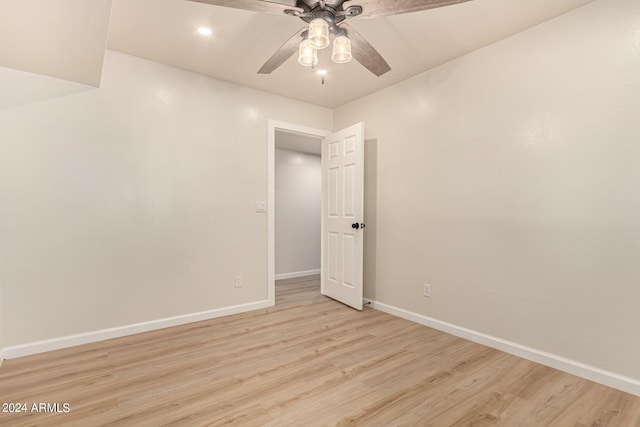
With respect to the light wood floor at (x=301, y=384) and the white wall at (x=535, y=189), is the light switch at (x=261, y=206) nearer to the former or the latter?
the light wood floor at (x=301, y=384)

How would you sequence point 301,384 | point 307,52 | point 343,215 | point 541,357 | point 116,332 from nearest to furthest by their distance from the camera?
point 307,52 → point 301,384 → point 541,357 → point 116,332 → point 343,215

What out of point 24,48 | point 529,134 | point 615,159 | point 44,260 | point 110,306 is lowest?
point 110,306

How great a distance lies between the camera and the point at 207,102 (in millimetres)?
3068

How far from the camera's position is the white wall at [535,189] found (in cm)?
189

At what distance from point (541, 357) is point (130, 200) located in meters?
3.60

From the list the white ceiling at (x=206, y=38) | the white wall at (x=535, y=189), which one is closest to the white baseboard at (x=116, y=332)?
the white wall at (x=535, y=189)

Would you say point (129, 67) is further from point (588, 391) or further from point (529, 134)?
point (588, 391)

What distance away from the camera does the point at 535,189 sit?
224cm

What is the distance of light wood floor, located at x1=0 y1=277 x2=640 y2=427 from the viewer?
1601 millimetres

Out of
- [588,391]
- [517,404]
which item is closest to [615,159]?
[588,391]

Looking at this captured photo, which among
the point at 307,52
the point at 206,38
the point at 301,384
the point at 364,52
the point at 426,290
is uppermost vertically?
the point at 206,38

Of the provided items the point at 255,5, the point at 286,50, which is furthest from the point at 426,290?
the point at 255,5

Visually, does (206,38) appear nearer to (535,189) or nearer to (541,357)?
(535,189)

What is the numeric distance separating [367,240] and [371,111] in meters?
1.56
